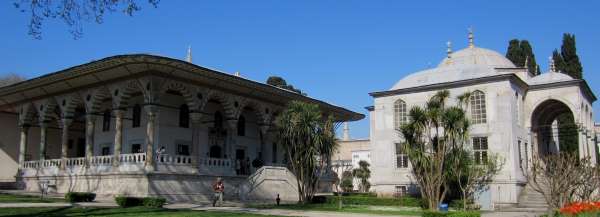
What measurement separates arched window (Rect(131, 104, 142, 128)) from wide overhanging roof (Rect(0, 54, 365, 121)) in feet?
10.3

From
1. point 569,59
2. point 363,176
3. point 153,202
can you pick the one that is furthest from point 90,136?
point 363,176

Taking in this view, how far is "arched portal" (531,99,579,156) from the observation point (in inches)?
1292

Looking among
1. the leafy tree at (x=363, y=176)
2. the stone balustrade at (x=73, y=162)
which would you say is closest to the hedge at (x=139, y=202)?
the stone balustrade at (x=73, y=162)

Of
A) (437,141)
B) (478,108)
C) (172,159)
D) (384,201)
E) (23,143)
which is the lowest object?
(384,201)

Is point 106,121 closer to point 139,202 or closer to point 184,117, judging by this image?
point 184,117

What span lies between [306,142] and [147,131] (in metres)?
7.83

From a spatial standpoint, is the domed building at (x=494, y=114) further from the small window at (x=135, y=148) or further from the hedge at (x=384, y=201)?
the small window at (x=135, y=148)

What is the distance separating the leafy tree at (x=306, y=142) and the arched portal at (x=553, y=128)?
13.5 metres

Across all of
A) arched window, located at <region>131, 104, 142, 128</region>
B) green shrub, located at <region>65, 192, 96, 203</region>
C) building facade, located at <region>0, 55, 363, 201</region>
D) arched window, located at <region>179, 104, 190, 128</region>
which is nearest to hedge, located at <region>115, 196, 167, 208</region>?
green shrub, located at <region>65, 192, 96, 203</region>

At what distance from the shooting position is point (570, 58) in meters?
38.0

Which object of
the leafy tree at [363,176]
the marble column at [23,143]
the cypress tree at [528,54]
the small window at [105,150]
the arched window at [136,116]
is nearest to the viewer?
the arched window at [136,116]

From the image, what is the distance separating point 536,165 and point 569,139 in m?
20.0

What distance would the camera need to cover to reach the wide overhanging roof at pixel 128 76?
24.9 metres

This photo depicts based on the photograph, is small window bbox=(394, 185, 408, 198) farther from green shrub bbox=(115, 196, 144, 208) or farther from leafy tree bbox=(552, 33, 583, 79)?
leafy tree bbox=(552, 33, 583, 79)
